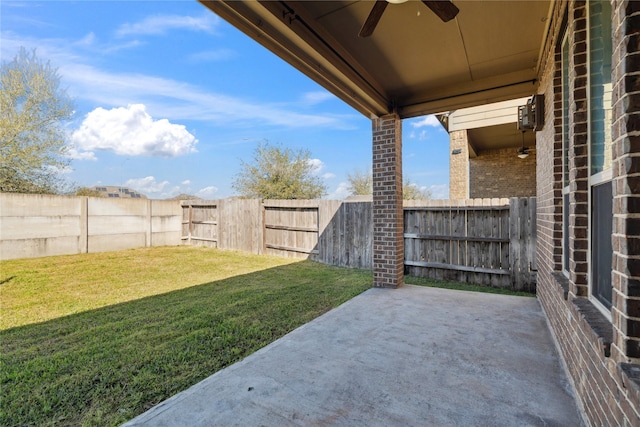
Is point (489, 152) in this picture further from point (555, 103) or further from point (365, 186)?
point (365, 186)

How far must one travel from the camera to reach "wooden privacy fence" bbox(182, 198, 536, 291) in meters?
4.85

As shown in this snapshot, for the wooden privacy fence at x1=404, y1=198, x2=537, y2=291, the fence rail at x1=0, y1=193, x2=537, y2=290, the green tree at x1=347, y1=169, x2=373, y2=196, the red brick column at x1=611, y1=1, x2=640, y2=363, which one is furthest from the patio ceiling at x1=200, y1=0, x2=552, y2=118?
the green tree at x1=347, y1=169, x2=373, y2=196

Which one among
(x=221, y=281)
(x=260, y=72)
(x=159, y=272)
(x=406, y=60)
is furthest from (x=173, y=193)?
(x=406, y=60)

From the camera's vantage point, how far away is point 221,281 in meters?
5.34

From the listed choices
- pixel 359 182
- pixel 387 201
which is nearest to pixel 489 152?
pixel 387 201

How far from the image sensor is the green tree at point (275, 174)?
574 inches

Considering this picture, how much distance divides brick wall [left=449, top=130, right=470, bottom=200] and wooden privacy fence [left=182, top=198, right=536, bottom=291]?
2.88 meters

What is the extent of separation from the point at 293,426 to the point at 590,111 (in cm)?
262

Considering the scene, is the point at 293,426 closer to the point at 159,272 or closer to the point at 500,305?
the point at 500,305

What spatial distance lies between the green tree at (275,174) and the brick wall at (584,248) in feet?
39.3

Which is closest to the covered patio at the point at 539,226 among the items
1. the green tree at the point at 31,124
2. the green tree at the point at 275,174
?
the green tree at the point at 275,174

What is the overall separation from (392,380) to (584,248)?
1509 millimetres

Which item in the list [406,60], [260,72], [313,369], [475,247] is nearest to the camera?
[313,369]

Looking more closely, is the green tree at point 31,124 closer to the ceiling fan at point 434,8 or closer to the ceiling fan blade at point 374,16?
the ceiling fan blade at point 374,16
